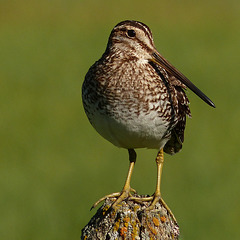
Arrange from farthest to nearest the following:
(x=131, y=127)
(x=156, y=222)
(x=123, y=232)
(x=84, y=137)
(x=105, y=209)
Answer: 1. (x=84, y=137)
2. (x=131, y=127)
3. (x=105, y=209)
4. (x=156, y=222)
5. (x=123, y=232)

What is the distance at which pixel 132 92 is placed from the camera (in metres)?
5.39

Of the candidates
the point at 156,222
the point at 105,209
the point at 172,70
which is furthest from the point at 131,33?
the point at 156,222

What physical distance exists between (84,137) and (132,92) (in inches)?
256

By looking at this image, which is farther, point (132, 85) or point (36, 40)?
point (36, 40)

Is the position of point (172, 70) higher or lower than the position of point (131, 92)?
higher

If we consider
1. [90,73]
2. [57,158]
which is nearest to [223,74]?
[57,158]

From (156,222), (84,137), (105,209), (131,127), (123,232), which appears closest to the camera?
(123,232)

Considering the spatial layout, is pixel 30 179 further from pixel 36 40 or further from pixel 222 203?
pixel 36 40

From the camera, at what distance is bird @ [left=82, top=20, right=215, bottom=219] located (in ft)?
17.6

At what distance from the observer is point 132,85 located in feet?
17.8

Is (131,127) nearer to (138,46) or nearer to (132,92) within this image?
(132,92)

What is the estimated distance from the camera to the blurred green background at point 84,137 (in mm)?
9258

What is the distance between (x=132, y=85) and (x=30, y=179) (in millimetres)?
5128

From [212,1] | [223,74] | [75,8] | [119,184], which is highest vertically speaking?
[212,1]
